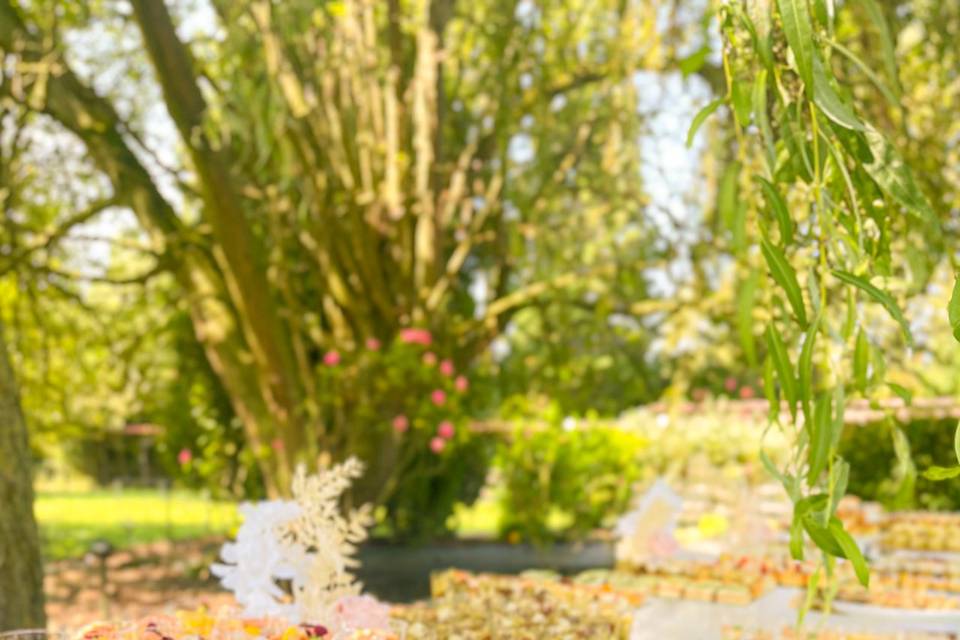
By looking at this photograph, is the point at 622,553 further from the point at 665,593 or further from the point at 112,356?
the point at 112,356

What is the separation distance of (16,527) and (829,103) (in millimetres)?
2602

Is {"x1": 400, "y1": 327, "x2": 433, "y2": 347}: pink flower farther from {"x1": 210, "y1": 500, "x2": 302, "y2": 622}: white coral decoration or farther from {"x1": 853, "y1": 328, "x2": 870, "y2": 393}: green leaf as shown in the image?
{"x1": 853, "y1": 328, "x2": 870, "y2": 393}: green leaf

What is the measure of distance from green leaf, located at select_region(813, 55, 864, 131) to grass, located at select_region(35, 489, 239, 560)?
26.0ft

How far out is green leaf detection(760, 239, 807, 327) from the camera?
163 centimetres

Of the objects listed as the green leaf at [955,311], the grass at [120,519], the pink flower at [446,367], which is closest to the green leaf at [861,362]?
the green leaf at [955,311]

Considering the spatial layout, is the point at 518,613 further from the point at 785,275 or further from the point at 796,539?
the point at 785,275

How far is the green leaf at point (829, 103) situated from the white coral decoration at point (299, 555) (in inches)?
44.4

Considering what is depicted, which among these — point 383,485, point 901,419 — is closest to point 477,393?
point 383,485

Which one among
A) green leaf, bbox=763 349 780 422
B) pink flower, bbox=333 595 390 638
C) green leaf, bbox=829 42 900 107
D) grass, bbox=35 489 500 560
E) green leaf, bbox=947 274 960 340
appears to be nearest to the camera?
green leaf, bbox=947 274 960 340

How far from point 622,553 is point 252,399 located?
286 centimetres

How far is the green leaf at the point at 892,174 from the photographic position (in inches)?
67.2

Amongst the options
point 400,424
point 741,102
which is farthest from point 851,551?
point 400,424

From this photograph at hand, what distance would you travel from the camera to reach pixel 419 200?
709cm

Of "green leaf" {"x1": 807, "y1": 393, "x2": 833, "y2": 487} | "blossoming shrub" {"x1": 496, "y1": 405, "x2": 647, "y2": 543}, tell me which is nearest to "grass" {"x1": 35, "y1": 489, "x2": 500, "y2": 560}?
"blossoming shrub" {"x1": 496, "y1": 405, "x2": 647, "y2": 543}
